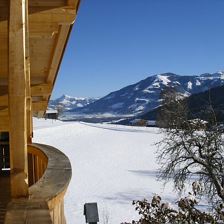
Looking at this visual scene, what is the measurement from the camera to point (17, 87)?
7.25 feet

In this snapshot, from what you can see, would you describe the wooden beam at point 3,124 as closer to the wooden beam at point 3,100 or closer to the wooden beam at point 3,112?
the wooden beam at point 3,112

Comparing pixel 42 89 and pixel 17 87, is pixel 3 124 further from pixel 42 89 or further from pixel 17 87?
pixel 17 87

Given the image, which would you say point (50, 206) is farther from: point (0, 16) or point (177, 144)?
point (177, 144)

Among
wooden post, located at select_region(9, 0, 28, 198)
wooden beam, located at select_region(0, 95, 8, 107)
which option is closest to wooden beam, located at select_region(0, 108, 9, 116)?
wooden beam, located at select_region(0, 95, 8, 107)

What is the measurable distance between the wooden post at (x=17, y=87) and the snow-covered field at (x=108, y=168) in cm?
1174

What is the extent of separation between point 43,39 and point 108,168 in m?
21.0

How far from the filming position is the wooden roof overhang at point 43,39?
3324 millimetres

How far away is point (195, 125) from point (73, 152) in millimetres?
15876

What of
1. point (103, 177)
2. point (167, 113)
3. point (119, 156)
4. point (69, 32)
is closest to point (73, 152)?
point (119, 156)

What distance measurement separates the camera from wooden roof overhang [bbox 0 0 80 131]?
3.32 m

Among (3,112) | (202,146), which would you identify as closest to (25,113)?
(3,112)

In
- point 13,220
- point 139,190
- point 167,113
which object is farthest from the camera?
point 139,190

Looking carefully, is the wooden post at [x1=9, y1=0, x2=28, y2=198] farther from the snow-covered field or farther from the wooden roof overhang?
the snow-covered field

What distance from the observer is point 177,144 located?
15.9 meters
